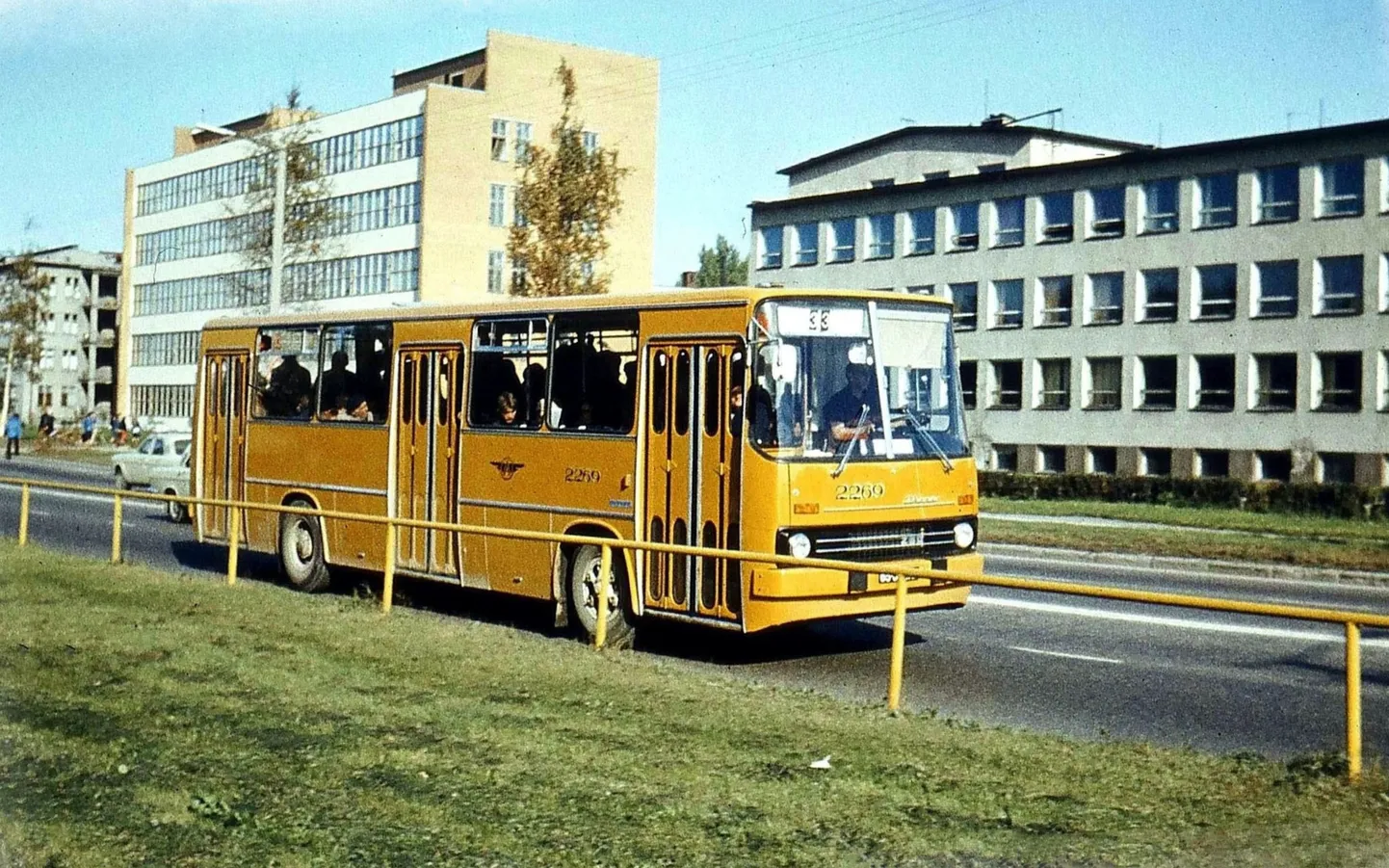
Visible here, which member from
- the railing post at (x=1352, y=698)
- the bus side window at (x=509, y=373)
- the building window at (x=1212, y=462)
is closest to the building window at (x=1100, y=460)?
the building window at (x=1212, y=462)

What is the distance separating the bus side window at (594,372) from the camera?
45.5ft

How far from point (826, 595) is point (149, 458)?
25.2m

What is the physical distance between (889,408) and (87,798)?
24.1 ft

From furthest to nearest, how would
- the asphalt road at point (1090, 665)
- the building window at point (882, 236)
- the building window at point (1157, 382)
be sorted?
1. the building window at point (882, 236)
2. the building window at point (1157, 382)
3. the asphalt road at point (1090, 665)

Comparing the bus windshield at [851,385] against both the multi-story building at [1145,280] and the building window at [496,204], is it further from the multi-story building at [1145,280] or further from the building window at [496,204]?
the building window at [496,204]

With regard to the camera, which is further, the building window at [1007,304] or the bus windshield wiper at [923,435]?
the building window at [1007,304]

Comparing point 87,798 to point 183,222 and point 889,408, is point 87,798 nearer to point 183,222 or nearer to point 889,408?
point 889,408

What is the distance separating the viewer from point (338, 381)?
17.7m

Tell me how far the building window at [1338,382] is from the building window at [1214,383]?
310 cm

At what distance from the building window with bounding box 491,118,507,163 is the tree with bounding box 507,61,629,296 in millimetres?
56114

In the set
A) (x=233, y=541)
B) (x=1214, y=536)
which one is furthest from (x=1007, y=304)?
(x=233, y=541)

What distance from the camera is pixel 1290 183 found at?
Result: 51.0 metres

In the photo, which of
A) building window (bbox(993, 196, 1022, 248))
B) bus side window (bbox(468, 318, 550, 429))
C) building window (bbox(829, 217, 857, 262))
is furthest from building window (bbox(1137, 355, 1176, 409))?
bus side window (bbox(468, 318, 550, 429))

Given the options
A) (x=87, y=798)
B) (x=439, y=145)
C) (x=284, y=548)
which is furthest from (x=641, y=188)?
(x=87, y=798)
